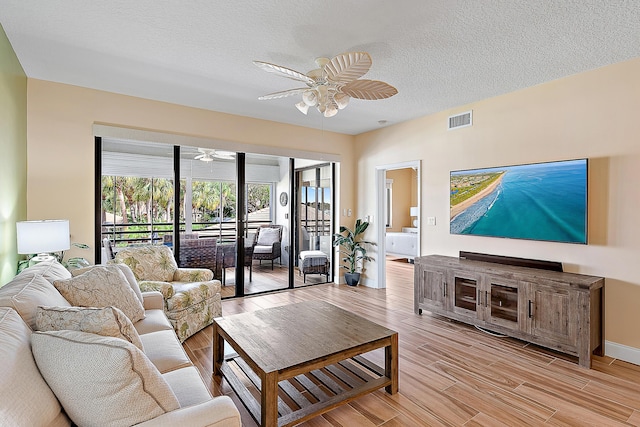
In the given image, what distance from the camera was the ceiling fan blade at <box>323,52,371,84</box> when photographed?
2201 millimetres

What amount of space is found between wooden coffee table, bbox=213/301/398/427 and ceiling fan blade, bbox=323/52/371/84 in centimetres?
196

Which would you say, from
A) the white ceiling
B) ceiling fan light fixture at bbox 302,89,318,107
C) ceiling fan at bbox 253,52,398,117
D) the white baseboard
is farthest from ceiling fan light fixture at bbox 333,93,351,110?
the white baseboard

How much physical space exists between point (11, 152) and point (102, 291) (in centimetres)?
164

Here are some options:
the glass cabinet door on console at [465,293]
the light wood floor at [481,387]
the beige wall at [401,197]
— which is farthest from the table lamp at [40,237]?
the beige wall at [401,197]

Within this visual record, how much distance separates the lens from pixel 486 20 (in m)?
2.36

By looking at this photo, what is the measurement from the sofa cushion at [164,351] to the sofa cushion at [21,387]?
0.64m

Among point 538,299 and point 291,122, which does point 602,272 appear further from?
point 291,122

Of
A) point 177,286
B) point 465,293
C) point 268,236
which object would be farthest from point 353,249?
point 177,286

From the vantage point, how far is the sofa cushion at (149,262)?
353cm

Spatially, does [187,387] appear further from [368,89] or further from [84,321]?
[368,89]

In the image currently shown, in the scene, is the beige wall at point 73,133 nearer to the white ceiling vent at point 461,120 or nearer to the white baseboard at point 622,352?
the white ceiling vent at point 461,120

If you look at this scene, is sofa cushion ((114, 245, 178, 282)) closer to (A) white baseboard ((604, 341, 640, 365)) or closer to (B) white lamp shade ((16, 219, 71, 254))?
(B) white lamp shade ((16, 219, 71, 254))

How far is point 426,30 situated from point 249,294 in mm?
4183

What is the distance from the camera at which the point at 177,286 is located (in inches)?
138
